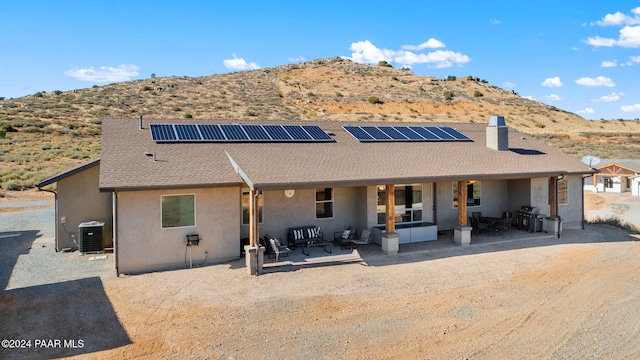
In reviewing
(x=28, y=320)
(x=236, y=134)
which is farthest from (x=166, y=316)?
(x=236, y=134)

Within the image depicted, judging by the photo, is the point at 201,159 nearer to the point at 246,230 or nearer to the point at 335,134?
the point at 246,230

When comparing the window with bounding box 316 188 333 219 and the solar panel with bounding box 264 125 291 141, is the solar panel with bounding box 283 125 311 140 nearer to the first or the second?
the solar panel with bounding box 264 125 291 141

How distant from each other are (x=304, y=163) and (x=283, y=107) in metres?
43.0

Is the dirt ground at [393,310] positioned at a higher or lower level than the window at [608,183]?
lower

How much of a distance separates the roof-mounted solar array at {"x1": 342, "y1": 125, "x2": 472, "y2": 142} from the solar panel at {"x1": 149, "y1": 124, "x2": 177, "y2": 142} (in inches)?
283

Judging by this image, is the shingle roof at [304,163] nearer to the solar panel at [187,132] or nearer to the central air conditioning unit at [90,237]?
the solar panel at [187,132]

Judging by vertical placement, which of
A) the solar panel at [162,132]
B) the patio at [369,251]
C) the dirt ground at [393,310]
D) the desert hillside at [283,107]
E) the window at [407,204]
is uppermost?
the desert hillside at [283,107]

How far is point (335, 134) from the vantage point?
17.2m

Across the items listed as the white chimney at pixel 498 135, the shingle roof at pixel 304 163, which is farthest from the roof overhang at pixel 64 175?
the white chimney at pixel 498 135

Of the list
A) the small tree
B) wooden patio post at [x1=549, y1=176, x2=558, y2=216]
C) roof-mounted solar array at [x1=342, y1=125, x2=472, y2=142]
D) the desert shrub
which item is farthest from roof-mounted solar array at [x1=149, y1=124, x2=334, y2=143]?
the small tree

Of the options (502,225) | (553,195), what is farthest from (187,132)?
(553,195)

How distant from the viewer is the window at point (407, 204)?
15.4 m

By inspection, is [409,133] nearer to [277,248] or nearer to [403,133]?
[403,133]

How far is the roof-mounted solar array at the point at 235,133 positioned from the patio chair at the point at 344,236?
12.3 ft
